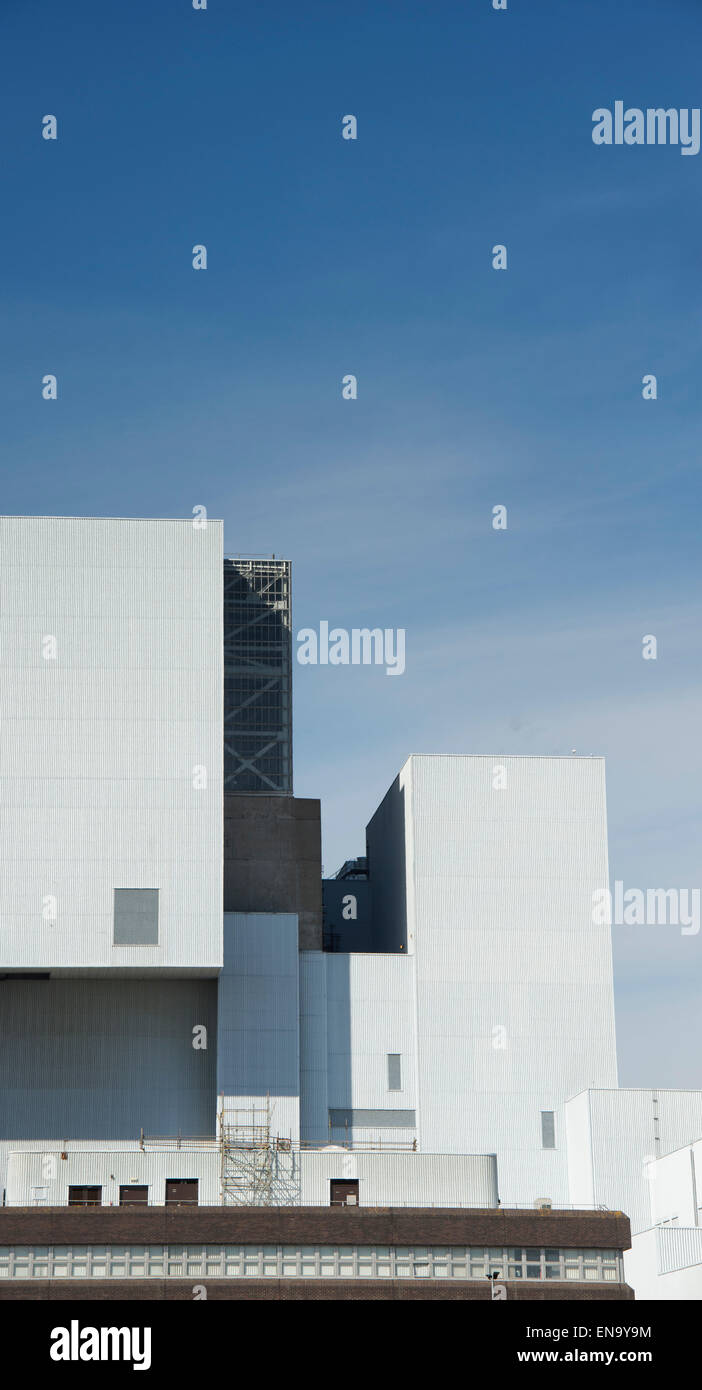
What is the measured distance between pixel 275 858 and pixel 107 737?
41.1ft

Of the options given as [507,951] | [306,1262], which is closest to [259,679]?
[507,951]

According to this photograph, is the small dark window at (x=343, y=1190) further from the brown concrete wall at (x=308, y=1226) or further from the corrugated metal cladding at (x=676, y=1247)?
the corrugated metal cladding at (x=676, y=1247)

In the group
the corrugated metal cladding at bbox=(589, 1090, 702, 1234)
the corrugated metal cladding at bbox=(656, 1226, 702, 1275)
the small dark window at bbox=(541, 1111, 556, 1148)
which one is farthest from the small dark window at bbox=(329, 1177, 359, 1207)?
the corrugated metal cladding at bbox=(656, 1226, 702, 1275)

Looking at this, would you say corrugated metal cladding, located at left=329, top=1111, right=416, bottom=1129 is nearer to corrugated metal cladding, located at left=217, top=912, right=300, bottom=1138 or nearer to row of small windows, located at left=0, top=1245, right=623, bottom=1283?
corrugated metal cladding, located at left=217, top=912, right=300, bottom=1138

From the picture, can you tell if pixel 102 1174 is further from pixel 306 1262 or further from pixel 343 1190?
pixel 306 1262

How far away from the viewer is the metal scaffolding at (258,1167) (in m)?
81.2

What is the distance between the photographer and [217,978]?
86.3 m

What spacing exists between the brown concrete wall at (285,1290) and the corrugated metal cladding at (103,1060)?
11016 mm

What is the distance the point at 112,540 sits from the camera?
284ft

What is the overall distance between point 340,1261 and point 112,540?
112 ft

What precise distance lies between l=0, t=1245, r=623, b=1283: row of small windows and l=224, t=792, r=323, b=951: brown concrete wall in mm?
18548

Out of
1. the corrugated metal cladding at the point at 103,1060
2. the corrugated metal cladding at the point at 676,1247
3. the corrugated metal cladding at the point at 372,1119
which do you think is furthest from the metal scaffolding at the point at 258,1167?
the corrugated metal cladding at the point at 676,1247
